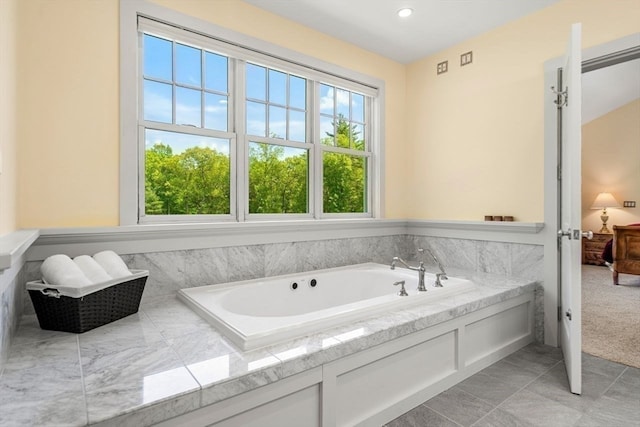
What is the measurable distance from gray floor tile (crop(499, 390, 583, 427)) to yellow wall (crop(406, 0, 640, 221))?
1347 mm

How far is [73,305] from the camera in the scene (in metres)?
1.54

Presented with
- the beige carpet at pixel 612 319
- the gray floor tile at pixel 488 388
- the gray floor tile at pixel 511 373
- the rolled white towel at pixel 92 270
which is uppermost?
the rolled white towel at pixel 92 270

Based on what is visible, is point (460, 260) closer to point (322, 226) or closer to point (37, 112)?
point (322, 226)

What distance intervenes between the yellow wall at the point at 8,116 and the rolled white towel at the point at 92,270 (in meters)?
0.31

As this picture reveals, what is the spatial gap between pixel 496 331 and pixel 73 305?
243cm

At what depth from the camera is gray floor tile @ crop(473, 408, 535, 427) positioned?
5.41 ft

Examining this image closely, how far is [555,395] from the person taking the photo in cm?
190

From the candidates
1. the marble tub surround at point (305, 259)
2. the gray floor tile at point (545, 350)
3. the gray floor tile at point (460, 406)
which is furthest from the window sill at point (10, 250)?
the gray floor tile at point (545, 350)

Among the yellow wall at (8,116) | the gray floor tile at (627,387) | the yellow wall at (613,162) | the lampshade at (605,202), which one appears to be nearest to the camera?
the yellow wall at (8,116)

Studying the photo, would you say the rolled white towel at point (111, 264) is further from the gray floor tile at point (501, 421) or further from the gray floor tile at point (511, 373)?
the gray floor tile at point (511, 373)

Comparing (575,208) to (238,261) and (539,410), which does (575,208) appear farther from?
(238,261)

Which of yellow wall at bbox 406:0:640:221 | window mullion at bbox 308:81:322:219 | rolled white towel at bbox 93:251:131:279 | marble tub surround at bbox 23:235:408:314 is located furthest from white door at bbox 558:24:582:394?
rolled white towel at bbox 93:251:131:279

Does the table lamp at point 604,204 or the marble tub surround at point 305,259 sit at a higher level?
the table lamp at point 604,204

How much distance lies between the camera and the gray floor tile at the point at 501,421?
5.41 feet
